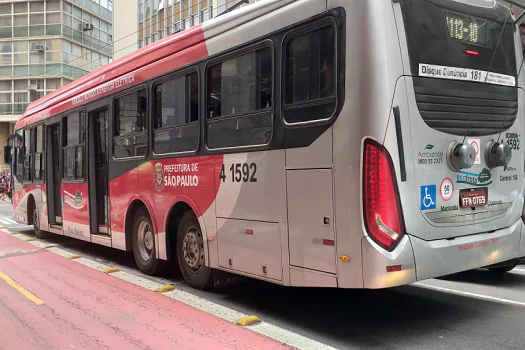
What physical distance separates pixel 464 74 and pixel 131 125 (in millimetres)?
4997

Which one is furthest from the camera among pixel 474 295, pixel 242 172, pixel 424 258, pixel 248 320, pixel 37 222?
pixel 37 222

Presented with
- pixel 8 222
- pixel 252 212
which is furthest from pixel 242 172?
pixel 8 222

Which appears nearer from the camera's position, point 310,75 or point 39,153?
point 310,75

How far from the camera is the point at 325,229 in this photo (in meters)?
4.26

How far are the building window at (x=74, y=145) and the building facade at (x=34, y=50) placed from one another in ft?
119

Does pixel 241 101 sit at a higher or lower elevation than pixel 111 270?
higher

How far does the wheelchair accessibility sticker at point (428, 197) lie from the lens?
4.16m

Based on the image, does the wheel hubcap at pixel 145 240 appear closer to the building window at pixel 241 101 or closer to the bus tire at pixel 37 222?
the building window at pixel 241 101

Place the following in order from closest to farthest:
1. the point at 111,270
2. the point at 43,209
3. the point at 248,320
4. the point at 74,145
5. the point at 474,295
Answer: the point at 248,320
the point at 474,295
the point at 111,270
the point at 74,145
the point at 43,209

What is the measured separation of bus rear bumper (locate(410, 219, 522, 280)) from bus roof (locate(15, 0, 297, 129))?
106 inches

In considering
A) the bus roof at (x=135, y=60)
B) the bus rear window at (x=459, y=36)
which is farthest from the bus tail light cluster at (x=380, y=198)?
the bus roof at (x=135, y=60)

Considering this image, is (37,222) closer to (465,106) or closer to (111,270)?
(111,270)

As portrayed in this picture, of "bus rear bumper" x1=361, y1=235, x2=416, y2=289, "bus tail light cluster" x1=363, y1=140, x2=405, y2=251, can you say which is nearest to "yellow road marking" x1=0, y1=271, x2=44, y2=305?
"bus rear bumper" x1=361, y1=235, x2=416, y2=289

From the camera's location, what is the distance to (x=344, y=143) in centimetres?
410
